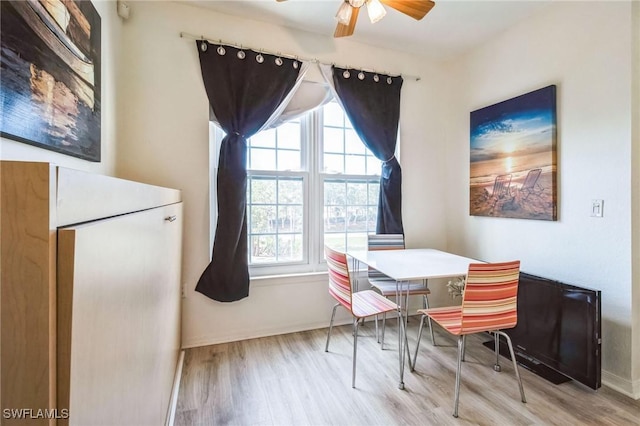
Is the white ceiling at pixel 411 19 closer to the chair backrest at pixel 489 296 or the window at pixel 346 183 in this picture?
the window at pixel 346 183

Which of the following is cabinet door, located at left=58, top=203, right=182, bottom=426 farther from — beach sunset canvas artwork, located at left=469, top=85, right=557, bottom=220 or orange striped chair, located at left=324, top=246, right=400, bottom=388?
beach sunset canvas artwork, located at left=469, top=85, right=557, bottom=220

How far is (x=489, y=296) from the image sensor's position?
1607 mm

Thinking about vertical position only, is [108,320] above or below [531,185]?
below

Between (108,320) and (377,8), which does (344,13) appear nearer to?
(377,8)

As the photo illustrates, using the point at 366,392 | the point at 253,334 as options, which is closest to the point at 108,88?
the point at 253,334

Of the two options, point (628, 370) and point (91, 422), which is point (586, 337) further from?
point (91, 422)

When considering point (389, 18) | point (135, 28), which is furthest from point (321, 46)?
point (135, 28)

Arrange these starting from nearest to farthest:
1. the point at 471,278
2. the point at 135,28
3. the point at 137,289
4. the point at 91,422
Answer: the point at 91,422 → the point at 137,289 → the point at 471,278 → the point at 135,28

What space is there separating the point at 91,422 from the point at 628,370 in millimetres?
2762

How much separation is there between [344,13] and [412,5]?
42 centimetres

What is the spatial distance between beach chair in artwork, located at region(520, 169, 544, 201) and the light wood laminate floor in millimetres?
1326

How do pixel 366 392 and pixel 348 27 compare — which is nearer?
pixel 366 392

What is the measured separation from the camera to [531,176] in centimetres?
234

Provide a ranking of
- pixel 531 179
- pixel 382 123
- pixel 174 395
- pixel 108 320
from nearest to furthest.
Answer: pixel 108 320 → pixel 174 395 → pixel 531 179 → pixel 382 123
